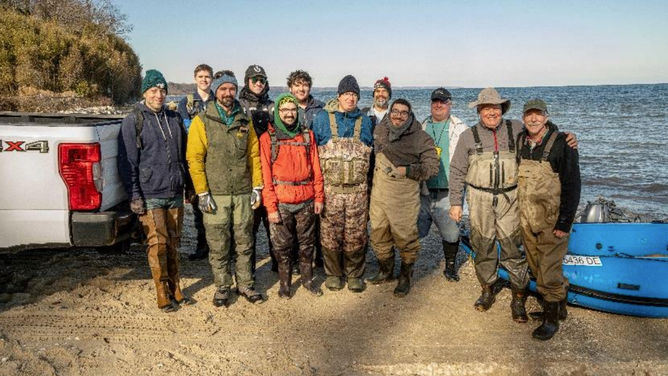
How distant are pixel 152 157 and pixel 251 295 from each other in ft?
5.40

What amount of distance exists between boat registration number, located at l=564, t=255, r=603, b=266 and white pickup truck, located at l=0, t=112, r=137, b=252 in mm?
4148

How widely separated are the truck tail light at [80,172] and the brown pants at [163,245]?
1.79 feet

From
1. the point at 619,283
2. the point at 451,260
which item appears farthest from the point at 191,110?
the point at 619,283

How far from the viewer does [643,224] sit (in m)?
5.49

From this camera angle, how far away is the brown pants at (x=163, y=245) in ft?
14.2

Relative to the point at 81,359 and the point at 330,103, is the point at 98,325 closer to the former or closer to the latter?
the point at 81,359

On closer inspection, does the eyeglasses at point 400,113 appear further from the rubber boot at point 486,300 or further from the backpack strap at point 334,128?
the rubber boot at point 486,300

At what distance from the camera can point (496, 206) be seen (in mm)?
4336

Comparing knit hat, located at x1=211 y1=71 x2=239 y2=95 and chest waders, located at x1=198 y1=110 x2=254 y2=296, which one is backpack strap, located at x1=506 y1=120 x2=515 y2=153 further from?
knit hat, located at x1=211 y1=71 x2=239 y2=95

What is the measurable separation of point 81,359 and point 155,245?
1.11 metres

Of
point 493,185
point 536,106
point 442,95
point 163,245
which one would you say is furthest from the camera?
point 442,95

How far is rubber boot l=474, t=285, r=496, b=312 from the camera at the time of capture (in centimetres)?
470

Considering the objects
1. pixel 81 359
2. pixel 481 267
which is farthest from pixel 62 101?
pixel 481 267

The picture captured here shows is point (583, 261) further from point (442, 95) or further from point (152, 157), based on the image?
point (152, 157)
